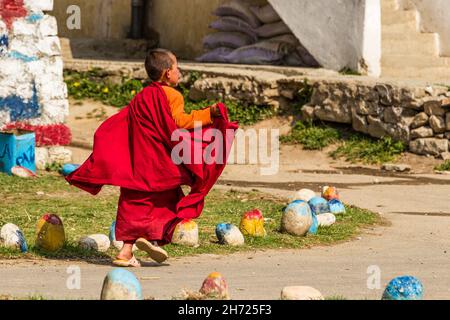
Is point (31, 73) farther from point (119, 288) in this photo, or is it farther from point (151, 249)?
point (119, 288)

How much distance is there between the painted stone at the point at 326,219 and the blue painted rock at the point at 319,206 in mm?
286

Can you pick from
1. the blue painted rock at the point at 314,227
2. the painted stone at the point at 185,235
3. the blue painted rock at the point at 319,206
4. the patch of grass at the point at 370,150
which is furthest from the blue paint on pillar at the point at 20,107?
the painted stone at the point at 185,235

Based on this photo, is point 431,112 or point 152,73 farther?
point 431,112

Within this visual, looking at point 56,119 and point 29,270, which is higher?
point 56,119

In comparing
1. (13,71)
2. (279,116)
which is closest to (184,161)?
(13,71)

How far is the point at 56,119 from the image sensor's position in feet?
39.7

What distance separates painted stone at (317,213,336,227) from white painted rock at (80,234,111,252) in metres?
1.90

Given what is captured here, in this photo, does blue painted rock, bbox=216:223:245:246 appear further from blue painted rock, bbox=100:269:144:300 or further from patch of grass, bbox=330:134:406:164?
patch of grass, bbox=330:134:406:164

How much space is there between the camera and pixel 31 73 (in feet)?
39.0

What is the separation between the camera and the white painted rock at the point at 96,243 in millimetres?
7480

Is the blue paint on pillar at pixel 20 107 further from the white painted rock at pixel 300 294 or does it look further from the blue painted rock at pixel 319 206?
the white painted rock at pixel 300 294
